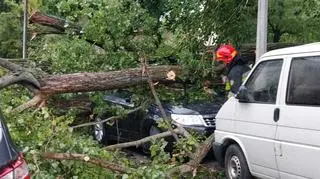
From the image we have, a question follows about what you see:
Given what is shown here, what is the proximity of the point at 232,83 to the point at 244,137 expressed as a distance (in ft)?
6.67

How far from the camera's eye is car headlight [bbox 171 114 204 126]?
29.3 feet

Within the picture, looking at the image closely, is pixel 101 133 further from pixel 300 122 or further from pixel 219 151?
pixel 300 122

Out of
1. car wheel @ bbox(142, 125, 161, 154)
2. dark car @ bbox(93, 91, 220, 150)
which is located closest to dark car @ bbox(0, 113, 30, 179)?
dark car @ bbox(93, 91, 220, 150)

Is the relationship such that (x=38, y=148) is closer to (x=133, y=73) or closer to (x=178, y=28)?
(x=133, y=73)

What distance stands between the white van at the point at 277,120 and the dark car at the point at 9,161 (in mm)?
3192

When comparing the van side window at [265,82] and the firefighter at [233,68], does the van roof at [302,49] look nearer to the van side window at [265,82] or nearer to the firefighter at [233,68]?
the van side window at [265,82]

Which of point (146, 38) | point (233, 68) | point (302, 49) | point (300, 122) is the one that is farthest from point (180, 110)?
point (300, 122)

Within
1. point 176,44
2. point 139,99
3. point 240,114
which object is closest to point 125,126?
point 139,99

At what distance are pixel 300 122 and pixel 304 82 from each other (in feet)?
1.45

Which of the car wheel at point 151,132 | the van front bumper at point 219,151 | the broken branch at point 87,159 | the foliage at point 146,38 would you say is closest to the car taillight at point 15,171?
the broken branch at point 87,159

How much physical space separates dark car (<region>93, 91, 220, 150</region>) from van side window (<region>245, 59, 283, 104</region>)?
2093 millimetres

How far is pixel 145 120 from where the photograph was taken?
973 cm

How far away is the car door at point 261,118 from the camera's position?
6.34 meters

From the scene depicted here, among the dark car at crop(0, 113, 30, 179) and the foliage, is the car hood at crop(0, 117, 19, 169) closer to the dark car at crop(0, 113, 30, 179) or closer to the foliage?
the dark car at crop(0, 113, 30, 179)
